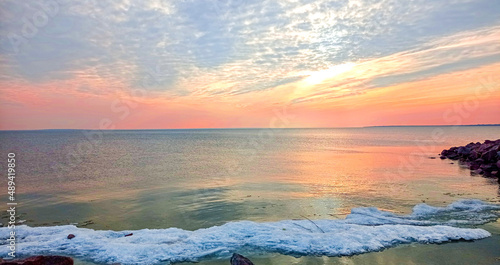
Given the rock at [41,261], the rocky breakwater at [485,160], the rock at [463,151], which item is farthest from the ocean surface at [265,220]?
the rock at [463,151]

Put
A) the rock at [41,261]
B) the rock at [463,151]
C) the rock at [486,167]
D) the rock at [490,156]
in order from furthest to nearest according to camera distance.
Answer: the rock at [463,151] < the rock at [490,156] < the rock at [486,167] < the rock at [41,261]

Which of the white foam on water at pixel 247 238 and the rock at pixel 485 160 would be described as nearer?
the white foam on water at pixel 247 238

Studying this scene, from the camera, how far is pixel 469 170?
35969 millimetres

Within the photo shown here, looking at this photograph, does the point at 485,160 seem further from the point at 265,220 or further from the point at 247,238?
the point at 247,238

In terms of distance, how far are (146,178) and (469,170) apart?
39473mm

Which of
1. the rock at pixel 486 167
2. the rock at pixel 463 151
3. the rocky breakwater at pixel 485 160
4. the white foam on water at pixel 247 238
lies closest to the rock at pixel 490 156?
the rocky breakwater at pixel 485 160

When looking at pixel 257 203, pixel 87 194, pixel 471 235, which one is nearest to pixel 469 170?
pixel 471 235

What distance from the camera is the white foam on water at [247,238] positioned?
11.9 m

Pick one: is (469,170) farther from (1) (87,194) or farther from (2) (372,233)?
(1) (87,194)

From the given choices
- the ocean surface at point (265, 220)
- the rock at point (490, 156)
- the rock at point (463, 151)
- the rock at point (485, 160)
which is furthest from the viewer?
the rock at point (463, 151)

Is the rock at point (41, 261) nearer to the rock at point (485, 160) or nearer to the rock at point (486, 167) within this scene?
the rock at point (485, 160)

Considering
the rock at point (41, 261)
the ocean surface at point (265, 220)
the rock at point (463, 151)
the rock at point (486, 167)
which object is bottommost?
the ocean surface at point (265, 220)

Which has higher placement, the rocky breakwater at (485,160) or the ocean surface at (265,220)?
the rocky breakwater at (485,160)

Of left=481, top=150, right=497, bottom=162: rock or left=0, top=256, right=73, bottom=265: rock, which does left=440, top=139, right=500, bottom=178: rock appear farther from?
left=0, top=256, right=73, bottom=265: rock
